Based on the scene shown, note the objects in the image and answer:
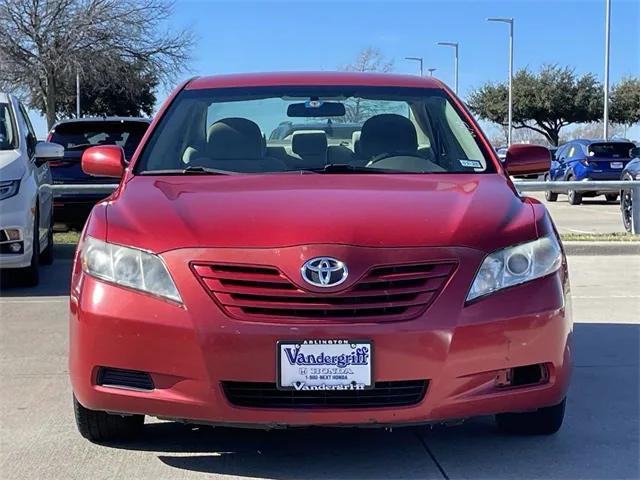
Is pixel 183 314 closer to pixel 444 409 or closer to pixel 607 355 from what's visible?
pixel 444 409

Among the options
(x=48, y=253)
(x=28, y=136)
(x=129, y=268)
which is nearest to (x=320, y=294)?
(x=129, y=268)

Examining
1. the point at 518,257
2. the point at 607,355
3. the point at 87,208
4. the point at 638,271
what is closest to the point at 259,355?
the point at 518,257

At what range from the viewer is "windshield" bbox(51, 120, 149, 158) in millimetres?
11406

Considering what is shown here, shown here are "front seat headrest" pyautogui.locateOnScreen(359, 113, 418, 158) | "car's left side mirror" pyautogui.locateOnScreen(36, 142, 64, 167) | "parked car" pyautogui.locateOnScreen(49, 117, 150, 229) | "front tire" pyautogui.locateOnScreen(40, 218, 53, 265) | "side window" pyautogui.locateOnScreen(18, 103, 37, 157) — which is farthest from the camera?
"parked car" pyautogui.locateOnScreen(49, 117, 150, 229)

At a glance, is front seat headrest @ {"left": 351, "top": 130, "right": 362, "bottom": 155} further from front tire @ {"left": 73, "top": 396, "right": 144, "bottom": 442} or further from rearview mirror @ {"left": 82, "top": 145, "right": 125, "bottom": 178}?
front tire @ {"left": 73, "top": 396, "right": 144, "bottom": 442}

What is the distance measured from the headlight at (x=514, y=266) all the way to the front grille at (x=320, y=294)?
0.45 feet

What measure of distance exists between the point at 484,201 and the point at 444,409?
37.2 inches

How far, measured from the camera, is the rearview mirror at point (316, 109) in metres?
5.00

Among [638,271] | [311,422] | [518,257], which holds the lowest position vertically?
[638,271]

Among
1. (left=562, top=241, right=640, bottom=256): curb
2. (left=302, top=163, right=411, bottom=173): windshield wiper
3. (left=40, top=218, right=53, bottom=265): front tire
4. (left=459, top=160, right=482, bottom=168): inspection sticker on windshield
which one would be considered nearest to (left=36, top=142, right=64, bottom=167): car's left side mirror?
(left=40, top=218, right=53, bottom=265): front tire

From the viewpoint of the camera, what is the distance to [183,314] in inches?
128

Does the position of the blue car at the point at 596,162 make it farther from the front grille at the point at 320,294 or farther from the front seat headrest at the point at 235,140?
the front grille at the point at 320,294

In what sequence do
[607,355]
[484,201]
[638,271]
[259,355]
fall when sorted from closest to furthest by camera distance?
[259,355] < [484,201] < [607,355] < [638,271]

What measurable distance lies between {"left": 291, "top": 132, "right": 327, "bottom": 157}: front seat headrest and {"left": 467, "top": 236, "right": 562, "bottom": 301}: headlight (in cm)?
153
